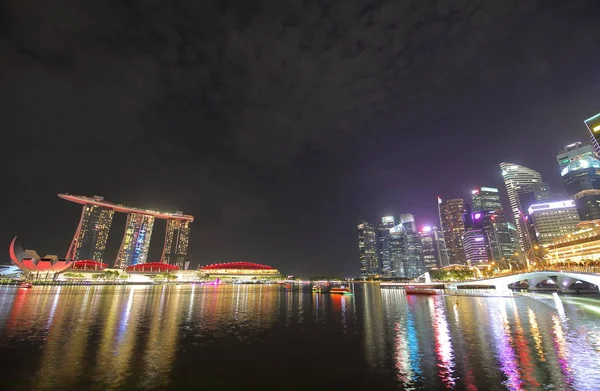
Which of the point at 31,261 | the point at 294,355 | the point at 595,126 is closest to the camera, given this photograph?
the point at 294,355

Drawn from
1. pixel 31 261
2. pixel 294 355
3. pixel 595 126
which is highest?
pixel 595 126

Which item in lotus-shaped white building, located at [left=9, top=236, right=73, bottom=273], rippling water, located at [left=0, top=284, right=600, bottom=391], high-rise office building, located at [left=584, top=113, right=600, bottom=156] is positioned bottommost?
rippling water, located at [left=0, top=284, right=600, bottom=391]

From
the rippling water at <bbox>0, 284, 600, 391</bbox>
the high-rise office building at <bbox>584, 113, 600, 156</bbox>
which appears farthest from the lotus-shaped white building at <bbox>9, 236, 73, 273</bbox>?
the high-rise office building at <bbox>584, 113, 600, 156</bbox>

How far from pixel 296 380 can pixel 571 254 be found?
16857 centimetres

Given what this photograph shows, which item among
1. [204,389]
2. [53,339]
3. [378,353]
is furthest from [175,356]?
[378,353]

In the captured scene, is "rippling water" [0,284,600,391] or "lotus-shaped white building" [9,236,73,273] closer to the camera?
"rippling water" [0,284,600,391]

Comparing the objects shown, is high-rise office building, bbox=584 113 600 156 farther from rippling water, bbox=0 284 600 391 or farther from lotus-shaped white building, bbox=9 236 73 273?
lotus-shaped white building, bbox=9 236 73 273

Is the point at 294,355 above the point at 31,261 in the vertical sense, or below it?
below

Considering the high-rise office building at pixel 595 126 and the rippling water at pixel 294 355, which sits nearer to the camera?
the rippling water at pixel 294 355

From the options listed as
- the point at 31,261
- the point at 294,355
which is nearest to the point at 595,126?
the point at 294,355

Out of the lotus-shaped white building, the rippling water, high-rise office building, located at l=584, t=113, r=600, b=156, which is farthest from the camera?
the lotus-shaped white building

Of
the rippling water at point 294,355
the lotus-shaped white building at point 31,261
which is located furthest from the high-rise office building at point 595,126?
the lotus-shaped white building at point 31,261

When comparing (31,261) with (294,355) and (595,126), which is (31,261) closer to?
(294,355)

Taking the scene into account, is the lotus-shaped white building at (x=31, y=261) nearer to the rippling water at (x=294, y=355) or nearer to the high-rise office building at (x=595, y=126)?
the rippling water at (x=294, y=355)
